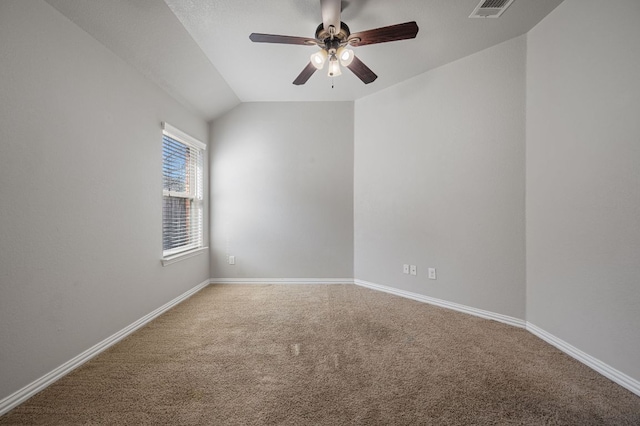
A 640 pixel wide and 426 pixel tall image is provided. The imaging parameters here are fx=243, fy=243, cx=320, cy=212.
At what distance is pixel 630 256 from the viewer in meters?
1.46

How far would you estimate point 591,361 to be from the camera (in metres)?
1.64

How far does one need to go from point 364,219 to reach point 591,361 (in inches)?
90.2

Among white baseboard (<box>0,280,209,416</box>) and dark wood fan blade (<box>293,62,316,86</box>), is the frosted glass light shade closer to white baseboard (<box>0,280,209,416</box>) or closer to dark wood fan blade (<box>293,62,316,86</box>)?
dark wood fan blade (<box>293,62,316,86</box>)

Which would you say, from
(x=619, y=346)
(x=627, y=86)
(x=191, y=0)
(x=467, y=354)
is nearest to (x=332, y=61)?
(x=191, y=0)

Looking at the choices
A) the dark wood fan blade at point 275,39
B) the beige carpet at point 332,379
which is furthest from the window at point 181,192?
the dark wood fan blade at point 275,39

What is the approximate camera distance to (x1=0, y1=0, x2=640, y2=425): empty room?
1369mm

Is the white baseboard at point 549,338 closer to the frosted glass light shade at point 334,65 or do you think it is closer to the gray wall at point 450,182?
the gray wall at point 450,182

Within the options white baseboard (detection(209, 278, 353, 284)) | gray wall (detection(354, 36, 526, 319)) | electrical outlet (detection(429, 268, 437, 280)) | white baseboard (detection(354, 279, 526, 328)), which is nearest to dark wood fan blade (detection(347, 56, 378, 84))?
gray wall (detection(354, 36, 526, 319))

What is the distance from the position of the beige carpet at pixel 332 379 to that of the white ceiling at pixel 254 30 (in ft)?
7.82

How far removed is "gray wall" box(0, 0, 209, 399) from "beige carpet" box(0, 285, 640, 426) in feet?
1.03

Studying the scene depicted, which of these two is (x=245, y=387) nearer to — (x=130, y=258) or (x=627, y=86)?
(x=130, y=258)

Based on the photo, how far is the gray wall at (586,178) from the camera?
1.47m

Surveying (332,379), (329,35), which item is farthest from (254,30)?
(332,379)

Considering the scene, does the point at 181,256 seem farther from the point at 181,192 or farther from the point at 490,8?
the point at 490,8
